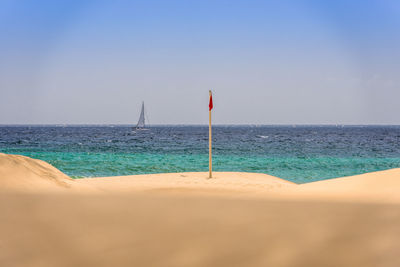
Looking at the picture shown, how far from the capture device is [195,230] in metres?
4.68

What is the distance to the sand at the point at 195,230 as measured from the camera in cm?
395

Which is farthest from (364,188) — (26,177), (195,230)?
(26,177)

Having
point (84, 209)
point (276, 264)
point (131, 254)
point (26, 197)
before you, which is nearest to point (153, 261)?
point (131, 254)

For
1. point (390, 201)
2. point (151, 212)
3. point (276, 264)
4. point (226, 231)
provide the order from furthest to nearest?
1. point (390, 201)
2. point (151, 212)
3. point (226, 231)
4. point (276, 264)

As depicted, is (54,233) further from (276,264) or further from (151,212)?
(276,264)

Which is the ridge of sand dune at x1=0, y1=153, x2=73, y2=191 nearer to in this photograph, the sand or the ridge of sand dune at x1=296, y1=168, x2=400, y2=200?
the sand

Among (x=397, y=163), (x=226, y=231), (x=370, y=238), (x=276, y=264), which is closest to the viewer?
(x=276, y=264)

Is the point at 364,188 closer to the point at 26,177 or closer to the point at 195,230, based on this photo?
the point at 195,230

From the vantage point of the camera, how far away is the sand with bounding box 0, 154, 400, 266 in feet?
13.0

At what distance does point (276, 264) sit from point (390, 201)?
3381mm

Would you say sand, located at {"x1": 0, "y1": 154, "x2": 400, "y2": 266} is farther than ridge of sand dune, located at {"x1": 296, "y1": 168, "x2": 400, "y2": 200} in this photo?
No

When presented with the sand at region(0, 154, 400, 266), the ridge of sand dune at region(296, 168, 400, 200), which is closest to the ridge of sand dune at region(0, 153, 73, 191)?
the sand at region(0, 154, 400, 266)

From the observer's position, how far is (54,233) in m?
4.62

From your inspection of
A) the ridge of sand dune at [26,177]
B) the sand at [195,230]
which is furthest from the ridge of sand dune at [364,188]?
the ridge of sand dune at [26,177]
